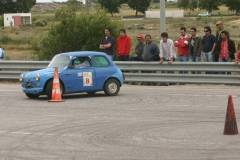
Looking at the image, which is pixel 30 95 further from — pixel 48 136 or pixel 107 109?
pixel 48 136

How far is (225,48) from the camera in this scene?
21719 mm

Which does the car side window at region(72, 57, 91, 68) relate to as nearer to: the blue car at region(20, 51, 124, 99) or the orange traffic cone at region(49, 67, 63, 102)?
the blue car at region(20, 51, 124, 99)

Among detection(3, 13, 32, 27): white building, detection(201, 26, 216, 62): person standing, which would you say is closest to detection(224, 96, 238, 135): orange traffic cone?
detection(201, 26, 216, 62): person standing

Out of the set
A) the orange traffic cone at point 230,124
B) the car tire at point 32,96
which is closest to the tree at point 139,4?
the car tire at point 32,96

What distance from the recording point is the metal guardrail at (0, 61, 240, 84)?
22109 millimetres

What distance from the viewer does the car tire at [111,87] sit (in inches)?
766

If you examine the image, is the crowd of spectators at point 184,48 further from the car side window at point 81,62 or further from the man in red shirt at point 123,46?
the car side window at point 81,62

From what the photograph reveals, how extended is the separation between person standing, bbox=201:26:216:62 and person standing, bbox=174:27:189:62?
62cm

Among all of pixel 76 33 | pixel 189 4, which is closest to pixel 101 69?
pixel 76 33

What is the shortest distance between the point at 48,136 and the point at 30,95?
7371 millimetres

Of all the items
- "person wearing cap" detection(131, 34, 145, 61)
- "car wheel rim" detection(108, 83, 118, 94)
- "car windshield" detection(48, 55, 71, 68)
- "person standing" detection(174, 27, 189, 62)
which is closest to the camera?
"car windshield" detection(48, 55, 71, 68)

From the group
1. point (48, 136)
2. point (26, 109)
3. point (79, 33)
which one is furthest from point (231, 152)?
point (79, 33)

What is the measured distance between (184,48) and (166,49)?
0.60m

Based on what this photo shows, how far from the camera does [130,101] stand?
1784cm
